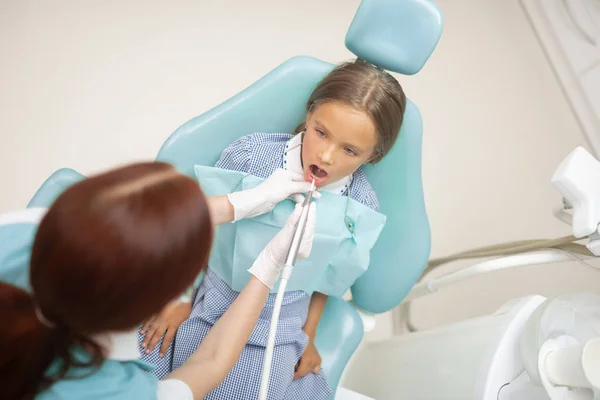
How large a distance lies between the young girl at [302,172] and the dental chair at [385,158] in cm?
4

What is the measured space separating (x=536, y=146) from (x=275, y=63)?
123 cm

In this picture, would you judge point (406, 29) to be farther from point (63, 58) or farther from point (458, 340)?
point (63, 58)

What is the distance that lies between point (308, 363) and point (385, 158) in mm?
506

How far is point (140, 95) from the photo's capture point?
201 cm

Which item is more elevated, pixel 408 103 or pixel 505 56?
pixel 408 103

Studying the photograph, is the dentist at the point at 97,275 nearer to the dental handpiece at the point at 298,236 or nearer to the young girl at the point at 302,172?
the dental handpiece at the point at 298,236

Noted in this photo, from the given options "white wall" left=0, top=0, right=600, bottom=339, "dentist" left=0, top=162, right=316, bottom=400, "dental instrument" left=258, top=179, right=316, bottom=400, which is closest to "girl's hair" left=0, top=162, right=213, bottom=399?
"dentist" left=0, top=162, right=316, bottom=400

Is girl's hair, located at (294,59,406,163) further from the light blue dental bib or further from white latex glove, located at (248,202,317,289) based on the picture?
white latex glove, located at (248,202,317,289)

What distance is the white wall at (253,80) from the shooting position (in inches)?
75.6

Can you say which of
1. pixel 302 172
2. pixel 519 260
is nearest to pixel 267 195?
pixel 302 172

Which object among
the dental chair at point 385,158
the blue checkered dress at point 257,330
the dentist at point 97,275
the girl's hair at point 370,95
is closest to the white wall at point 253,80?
the dental chair at point 385,158

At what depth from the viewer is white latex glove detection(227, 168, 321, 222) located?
1.02 meters

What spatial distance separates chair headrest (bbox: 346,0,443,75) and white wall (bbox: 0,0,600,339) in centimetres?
111

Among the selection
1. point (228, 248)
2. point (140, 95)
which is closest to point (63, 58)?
point (140, 95)
